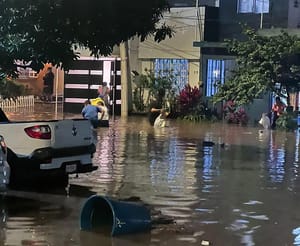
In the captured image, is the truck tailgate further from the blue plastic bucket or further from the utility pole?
the utility pole

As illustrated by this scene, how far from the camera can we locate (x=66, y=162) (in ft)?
39.5

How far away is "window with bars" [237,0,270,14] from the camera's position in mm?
33991

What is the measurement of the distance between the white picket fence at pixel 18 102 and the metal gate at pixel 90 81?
6.71 feet

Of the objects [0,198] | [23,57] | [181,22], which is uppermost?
[181,22]

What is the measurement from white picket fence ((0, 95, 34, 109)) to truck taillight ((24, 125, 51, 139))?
24.4m

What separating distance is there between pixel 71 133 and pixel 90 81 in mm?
25674

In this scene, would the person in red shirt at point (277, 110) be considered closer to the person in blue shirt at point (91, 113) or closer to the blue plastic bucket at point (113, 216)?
the person in blue shirt at point (91, 113)

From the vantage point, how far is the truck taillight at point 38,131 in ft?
37.7

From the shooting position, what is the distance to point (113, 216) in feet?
29.3

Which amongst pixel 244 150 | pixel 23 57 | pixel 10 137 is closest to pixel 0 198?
pixel 10 137

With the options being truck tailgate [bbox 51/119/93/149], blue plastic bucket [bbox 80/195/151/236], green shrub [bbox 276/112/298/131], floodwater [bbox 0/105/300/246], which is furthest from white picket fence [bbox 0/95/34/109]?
blue plastic bucket [bbox 80/195/151/236]

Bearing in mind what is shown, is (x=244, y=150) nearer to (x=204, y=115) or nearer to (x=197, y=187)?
(x=197, y=187)

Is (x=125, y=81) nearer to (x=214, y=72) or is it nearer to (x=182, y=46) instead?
(x=182, y=46)

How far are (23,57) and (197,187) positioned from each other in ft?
12.1
